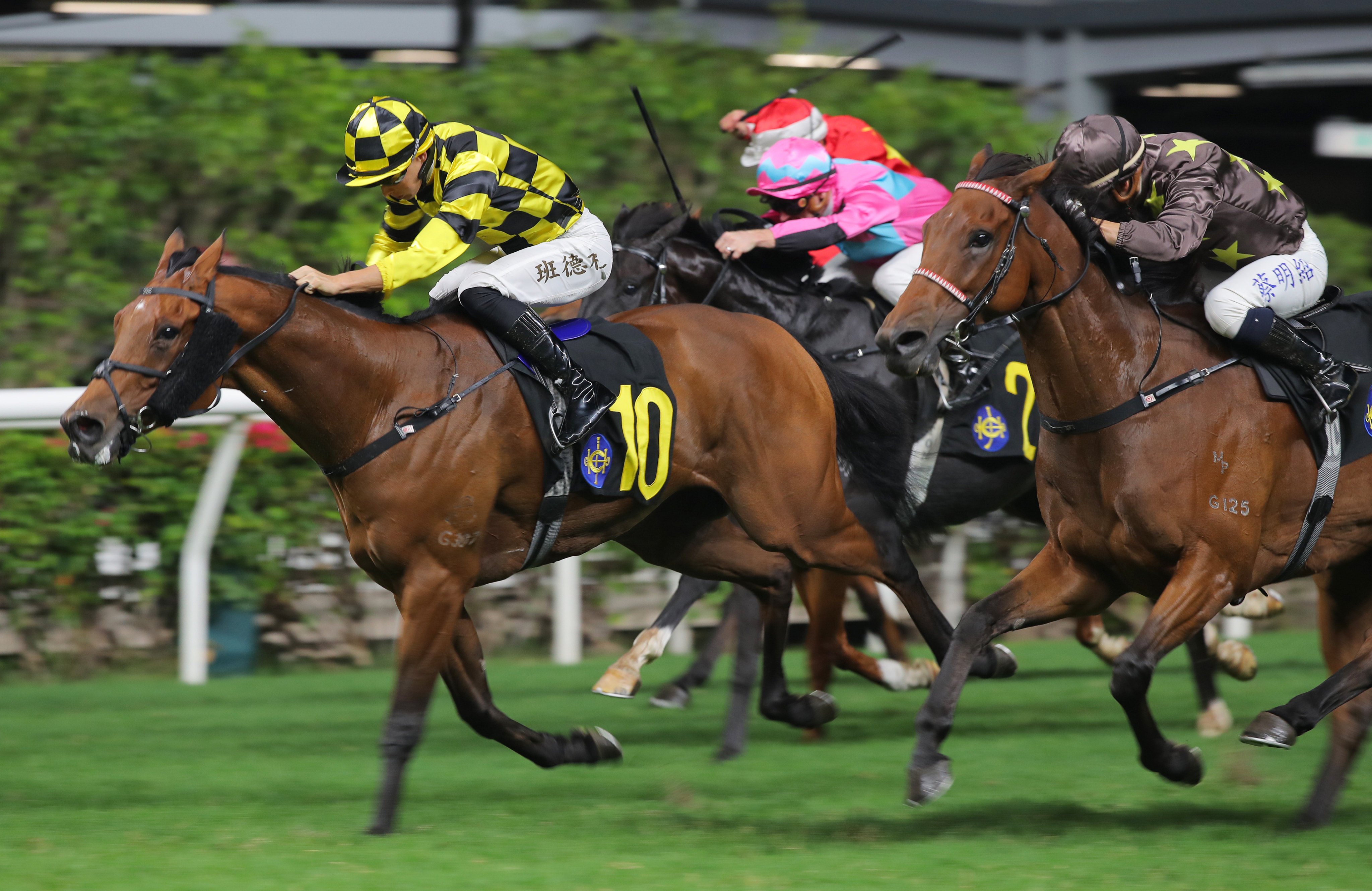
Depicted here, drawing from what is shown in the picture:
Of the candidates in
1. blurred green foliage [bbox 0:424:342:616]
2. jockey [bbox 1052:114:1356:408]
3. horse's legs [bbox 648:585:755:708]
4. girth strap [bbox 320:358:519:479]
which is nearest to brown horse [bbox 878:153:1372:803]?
jockey [bbox 1052:114:1356:408]

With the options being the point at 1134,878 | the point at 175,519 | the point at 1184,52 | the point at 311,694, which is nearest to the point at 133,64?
the point at 175,519

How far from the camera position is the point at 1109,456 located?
4152 mm

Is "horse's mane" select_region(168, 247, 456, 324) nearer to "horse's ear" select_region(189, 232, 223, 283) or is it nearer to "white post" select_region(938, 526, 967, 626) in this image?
"horse's ear" select_region(189, 232, 223, 283)

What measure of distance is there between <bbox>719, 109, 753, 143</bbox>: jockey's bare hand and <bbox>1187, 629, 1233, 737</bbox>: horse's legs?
2.74 metres

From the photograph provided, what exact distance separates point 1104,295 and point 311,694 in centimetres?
395

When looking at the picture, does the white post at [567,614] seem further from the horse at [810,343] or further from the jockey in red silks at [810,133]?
the jockey in red silks at [810,133]

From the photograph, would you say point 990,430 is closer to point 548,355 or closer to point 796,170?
point 796,170

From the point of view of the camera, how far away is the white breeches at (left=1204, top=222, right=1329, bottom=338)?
4.35 meters

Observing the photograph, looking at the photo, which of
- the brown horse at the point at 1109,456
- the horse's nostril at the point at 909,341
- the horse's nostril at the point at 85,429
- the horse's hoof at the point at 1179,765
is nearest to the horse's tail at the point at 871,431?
the brown horse at the point at 1109,456

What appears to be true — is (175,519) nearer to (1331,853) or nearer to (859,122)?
(859,122)

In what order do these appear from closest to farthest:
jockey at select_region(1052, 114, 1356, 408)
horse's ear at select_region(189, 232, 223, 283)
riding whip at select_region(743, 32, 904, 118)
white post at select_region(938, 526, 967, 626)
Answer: horse's ear at select_region(189, 232, 223, 283) → jockey at select_region(1052, 114, 1356, 408) → riding whip at select_region(743, 32, 904, 118) → white post at select_region(938, 526, 967, 626)

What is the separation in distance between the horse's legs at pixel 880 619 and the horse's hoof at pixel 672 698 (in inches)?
33.9

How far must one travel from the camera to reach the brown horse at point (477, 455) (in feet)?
13.5

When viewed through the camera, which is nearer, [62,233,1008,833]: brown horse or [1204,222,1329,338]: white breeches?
[62,233,1008,833]: brown horse
